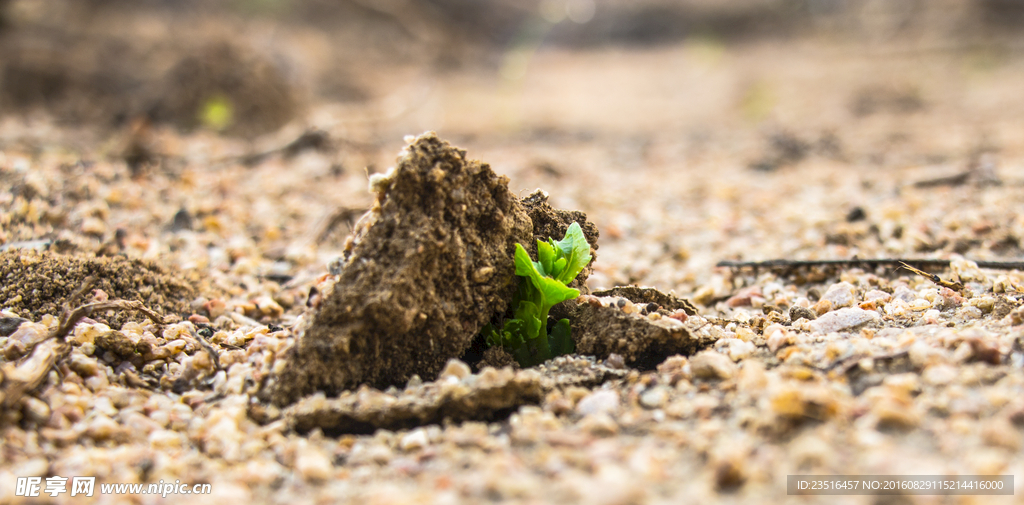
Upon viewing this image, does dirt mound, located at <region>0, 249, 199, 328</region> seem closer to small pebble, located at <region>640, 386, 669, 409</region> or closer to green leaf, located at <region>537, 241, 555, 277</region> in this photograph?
green leaf, located at <region>537, 241, 555, 277</region>

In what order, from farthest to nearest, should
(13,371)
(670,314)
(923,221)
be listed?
(923,221) < (670,314) < (13,371)

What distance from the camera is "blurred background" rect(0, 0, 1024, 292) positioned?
350cm

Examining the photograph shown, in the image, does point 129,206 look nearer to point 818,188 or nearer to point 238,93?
point 238,93

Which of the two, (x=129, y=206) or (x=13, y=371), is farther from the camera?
(x=129, y=206)

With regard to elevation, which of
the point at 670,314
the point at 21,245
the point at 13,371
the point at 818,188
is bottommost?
the point at 13,371

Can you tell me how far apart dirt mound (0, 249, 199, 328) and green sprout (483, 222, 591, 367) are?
1.24m

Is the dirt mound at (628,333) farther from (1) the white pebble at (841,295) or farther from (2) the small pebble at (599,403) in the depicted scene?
(1) the white pebble at (841,295)

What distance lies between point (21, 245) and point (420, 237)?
2070 millimetres

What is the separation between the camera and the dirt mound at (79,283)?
2.04 meters

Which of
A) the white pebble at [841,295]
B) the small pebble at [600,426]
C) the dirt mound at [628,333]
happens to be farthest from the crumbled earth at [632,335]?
the white pebble at [841,295]

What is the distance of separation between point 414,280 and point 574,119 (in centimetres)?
614

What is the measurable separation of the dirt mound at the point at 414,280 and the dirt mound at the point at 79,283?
0.83 m

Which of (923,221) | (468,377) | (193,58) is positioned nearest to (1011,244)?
(923,221)

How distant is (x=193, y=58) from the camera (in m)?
5.75
